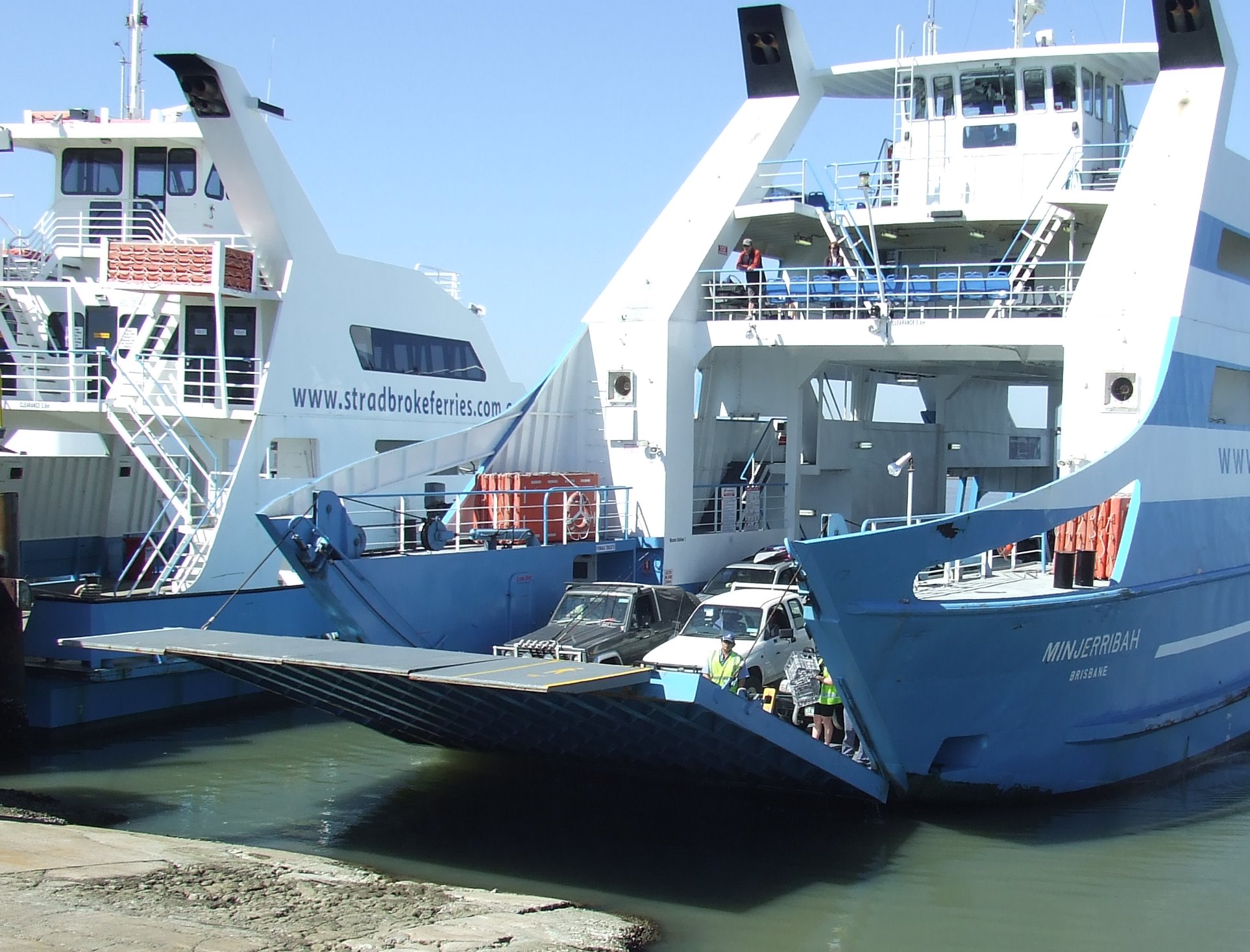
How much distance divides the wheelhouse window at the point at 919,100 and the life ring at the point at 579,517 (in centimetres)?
646

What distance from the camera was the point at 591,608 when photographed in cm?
1392

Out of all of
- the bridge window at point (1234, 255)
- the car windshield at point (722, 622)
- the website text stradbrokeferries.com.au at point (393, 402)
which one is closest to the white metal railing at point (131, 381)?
the website text stradbrokeferries.com.au at point (393, 402)

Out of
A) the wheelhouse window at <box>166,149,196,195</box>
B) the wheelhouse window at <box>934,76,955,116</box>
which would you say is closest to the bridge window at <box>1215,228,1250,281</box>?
the wheelhouse window at <box>934,76,955,116</box>

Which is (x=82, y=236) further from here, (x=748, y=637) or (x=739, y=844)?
(x=739, y=844)

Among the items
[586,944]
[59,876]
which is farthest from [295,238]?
[586,944]

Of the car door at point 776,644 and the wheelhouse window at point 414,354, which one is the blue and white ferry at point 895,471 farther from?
the wheelhouse window at point 414,354

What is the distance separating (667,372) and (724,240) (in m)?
1.87

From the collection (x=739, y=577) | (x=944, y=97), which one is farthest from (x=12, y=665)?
(x=944, y=97)

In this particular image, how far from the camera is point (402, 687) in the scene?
10.4 metres

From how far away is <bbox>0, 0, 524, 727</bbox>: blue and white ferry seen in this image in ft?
52.4

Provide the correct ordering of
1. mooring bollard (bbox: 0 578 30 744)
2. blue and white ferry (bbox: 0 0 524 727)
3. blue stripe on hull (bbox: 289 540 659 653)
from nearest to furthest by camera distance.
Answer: blue stripe on hull (bbox: 289 540 659 653)
mooring bollard (bbox: 0 578 30 744)
blue and white ferry (bbox: 0 0 524 727)

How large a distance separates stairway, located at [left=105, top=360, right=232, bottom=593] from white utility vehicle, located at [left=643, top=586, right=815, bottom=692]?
6521 millimetres

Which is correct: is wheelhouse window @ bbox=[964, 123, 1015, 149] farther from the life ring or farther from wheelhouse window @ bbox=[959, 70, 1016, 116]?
the life ring

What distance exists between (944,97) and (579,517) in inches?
282
